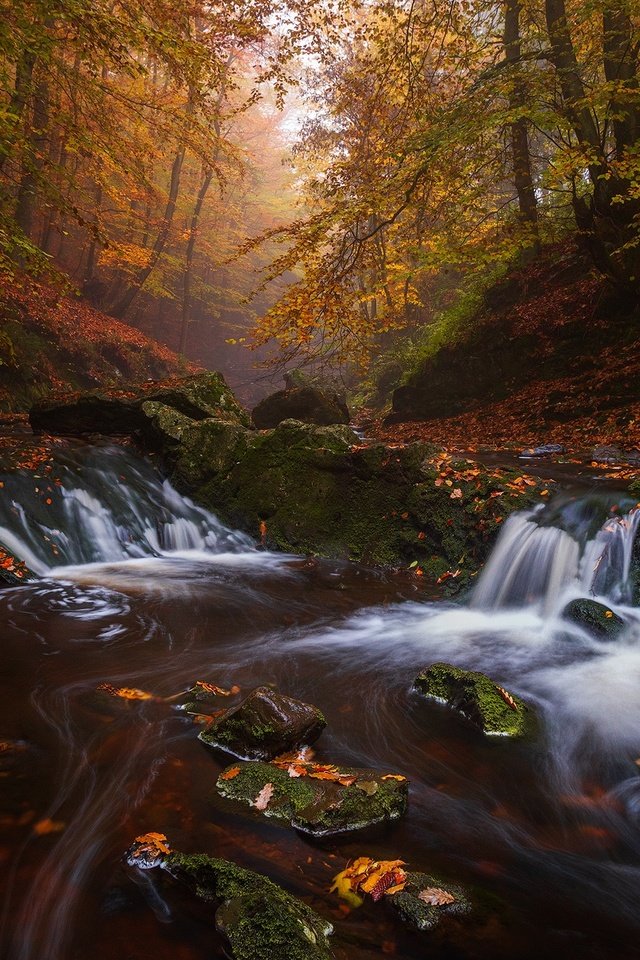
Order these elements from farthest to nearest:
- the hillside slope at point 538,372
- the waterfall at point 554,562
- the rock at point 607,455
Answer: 1. the hillside slope at point 538,372
2. the rock at point 607,455
3. the waterfall at point 554,562

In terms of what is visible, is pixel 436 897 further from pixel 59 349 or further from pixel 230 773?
pixel 59 349

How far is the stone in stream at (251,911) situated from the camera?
173cm

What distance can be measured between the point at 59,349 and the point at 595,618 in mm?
14994

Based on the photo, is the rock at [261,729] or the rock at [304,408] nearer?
the rock at [261,729]

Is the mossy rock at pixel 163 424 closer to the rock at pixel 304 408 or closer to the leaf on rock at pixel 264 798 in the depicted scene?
the leaf on rock at pixel 264 798

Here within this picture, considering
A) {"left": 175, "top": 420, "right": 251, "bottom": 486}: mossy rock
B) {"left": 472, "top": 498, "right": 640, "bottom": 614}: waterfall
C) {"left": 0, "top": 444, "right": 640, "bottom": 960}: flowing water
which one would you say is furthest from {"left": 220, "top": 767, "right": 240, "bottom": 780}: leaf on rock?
{"left": 175, "top": 420, "right": 251, "bottom": 486}: mossy rock

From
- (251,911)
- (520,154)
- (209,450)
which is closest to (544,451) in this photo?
(209,450)

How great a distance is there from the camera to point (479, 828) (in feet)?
8.48

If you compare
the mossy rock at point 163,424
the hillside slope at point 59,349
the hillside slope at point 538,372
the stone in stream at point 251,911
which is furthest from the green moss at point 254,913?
the hillside slope at point 59,349

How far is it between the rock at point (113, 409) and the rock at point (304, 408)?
5834 millimetres

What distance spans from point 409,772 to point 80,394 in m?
8.12

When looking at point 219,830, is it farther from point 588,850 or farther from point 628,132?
point 628,132

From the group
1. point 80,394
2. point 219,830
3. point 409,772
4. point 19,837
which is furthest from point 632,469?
point 80,394

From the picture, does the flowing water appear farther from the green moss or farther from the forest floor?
the forest floor
